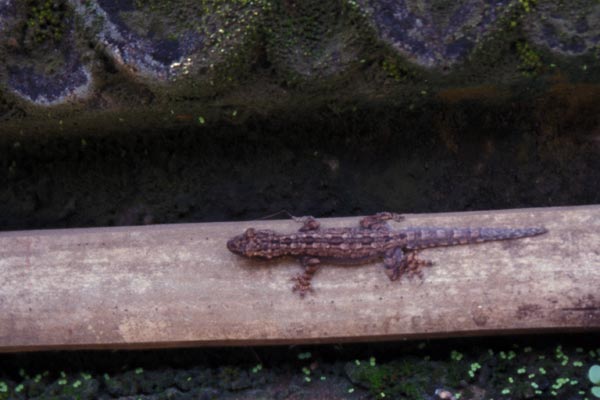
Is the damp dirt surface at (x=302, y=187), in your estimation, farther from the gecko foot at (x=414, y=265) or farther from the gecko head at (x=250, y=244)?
the gecko head at (x=250, y=244)

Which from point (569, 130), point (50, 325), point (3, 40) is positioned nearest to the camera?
point (3, 40)

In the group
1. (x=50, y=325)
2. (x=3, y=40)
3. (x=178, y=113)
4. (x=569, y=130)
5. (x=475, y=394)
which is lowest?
(x=475, y=394)

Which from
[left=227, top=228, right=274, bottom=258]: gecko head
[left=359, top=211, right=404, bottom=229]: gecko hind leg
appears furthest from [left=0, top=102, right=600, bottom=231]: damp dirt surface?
[left=227, top=228, right=274, bottom=258]: gecko head

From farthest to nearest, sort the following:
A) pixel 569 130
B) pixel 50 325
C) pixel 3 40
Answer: pixel 569 130, pixel 50 325, pixel 3 40

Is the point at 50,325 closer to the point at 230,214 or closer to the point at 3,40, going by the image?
the point at 230,214

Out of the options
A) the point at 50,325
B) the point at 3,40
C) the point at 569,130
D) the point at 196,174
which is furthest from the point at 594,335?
the point at 3,40

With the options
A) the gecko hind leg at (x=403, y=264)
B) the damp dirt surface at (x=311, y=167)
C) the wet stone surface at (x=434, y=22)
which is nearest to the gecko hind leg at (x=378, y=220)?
the gecko hind leg at (x=403, y=264)

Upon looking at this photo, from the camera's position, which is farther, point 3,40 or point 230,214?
point 230,214

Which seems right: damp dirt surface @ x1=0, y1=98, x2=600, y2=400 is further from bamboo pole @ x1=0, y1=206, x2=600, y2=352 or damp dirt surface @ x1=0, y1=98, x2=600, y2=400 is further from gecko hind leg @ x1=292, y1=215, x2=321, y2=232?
gecko hind leg @ x1=292, y1=215, x2=321, y2=232
